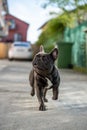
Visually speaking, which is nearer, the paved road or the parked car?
the paved road

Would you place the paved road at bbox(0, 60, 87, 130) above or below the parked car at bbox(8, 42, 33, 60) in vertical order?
above

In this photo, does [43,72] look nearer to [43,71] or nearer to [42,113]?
[43,71]

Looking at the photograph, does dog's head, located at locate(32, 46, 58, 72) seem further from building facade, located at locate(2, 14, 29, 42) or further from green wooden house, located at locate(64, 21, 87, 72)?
building facade, located at locate(2, 14, 29, 42)

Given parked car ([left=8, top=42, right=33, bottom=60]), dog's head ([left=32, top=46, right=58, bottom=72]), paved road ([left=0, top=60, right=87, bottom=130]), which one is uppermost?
dog's head ([left=32, top=46, right=58, bottom=72])

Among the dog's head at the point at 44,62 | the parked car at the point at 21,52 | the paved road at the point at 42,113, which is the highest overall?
the dog's head at the point at 44,62

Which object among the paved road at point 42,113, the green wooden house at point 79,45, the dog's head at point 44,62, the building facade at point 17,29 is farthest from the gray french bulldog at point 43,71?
the building facade at point 17,29

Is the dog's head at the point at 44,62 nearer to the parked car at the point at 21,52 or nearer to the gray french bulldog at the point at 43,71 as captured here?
the gray french bulldog at the point at 43,71

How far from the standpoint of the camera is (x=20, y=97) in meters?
10.6

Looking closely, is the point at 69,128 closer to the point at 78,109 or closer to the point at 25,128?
the point at 25,128

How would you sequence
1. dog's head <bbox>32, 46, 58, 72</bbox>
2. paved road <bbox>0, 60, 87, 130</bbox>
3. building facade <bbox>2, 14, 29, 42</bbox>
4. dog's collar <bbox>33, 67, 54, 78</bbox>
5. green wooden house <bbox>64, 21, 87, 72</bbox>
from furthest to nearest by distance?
building facade <bbox>2, 14, 29, 42</bbox> < green wooden house <bbox>64, 21, 87, 72</bbox> < dog's collar <bbox>33, 67, 54, 78</bbox> < dog's head <bbox>32, 46, 58, 72</bbox> < paved road <bbox>0, 60, 87, 130</bbox>

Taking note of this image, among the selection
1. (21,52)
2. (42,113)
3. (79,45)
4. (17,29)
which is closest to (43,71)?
(42,113)

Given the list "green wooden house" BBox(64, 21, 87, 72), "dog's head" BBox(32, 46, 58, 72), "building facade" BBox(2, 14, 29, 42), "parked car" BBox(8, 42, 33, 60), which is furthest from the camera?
"building facade" BBox(2, 14, 29, 42)

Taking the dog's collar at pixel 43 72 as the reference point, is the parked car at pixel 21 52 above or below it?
below

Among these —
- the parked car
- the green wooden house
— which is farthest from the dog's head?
the parked car
